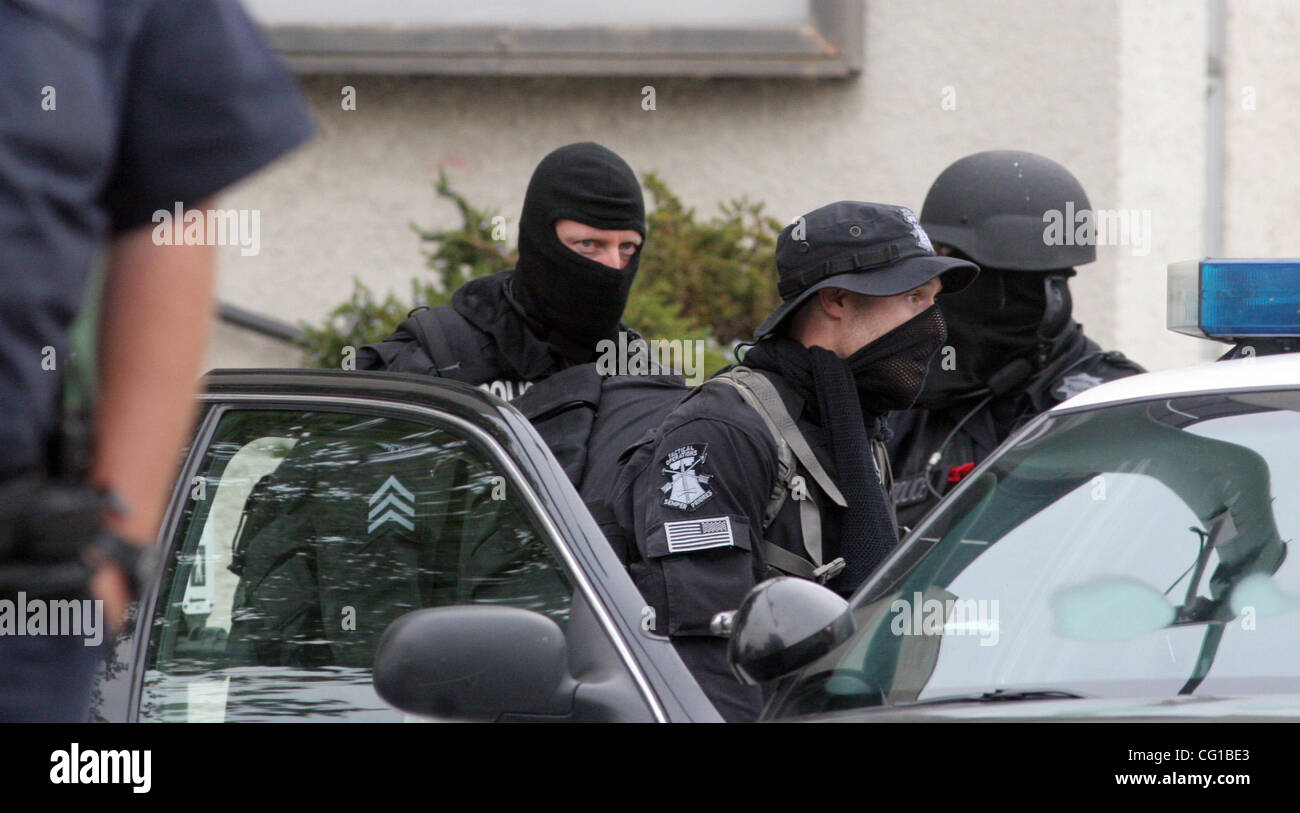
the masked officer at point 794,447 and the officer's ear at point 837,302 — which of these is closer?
the masked officer at point 794,447

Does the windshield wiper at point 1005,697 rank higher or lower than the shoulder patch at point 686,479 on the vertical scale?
lower

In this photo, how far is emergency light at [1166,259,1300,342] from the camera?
300 cm

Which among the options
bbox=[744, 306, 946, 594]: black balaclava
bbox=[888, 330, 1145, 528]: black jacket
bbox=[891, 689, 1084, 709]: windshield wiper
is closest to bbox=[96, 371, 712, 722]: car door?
bbox=[891, 689, 1084, 709]: windshield wiper

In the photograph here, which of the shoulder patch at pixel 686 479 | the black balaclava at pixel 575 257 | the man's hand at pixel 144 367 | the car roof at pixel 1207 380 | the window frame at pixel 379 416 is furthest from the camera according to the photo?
the black balaclava at pixel 575 257

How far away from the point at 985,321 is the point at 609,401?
4.65 feet

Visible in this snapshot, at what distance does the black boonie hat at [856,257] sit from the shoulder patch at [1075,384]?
1025 millimetres

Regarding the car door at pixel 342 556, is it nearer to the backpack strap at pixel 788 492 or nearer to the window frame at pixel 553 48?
the backpack strap at pixel 788 492

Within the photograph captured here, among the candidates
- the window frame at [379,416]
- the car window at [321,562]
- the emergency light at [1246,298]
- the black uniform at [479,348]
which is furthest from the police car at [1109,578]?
the black uniform at [479,348]

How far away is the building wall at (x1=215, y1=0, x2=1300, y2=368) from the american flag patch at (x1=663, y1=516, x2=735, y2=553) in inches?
215

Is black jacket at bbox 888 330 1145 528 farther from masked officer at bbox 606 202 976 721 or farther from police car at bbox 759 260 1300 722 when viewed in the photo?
police car at bbox 759 260 1300 722

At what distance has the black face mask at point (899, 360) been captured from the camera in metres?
3.48
